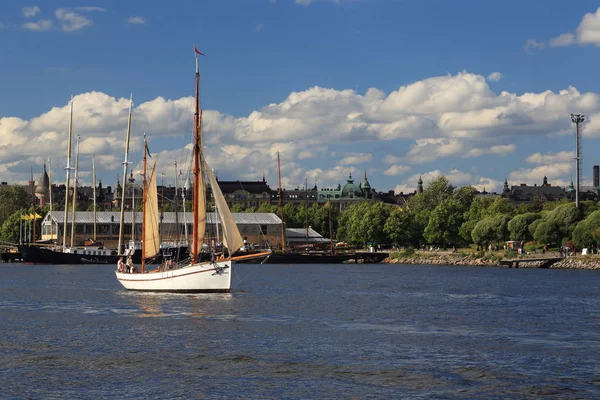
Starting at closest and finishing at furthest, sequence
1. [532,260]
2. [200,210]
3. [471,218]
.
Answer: [200,210] → [532,260] → [471,218]

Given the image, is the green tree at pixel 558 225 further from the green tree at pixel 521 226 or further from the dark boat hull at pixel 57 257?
the dark boat hull at pixel 57 257

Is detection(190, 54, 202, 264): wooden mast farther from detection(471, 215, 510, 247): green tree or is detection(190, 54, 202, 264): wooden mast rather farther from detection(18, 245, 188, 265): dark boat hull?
detection(471, 215, 510, 247): green tree

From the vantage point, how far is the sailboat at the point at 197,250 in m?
70.1

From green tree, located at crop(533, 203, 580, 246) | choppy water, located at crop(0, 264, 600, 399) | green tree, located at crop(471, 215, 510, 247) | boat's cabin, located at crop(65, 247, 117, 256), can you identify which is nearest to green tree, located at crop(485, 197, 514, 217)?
green tree, located at crop(471, 215, 510, 247)

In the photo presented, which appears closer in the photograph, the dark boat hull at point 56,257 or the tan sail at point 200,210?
the tan sail at point 200,210

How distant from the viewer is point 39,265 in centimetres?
16275

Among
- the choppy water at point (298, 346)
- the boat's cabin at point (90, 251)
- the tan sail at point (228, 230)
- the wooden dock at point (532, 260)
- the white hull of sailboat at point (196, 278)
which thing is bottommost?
the choppy water at point (298, 346)

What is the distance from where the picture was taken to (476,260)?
155125mm

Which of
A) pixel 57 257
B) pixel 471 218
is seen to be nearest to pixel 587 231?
pixel 471 218

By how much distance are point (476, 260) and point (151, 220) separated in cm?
8726

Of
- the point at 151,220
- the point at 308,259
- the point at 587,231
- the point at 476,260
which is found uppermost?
the point at 587,231

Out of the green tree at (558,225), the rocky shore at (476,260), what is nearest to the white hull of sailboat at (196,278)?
the rocky shore at (476,260)

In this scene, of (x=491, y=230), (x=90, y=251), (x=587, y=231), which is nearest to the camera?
(x=587, y=231)

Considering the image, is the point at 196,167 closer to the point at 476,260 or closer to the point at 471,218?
the point at 476,260
